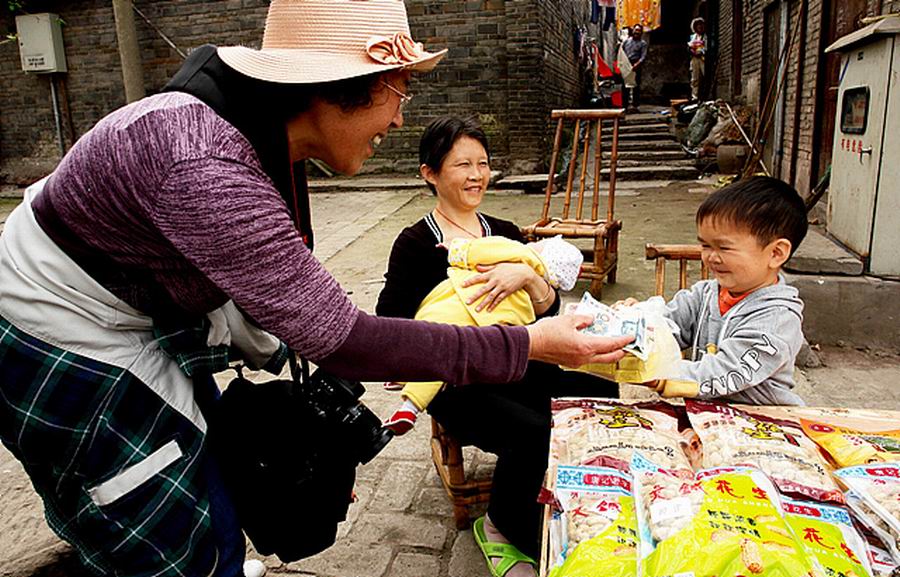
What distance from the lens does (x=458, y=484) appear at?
7.47 feet

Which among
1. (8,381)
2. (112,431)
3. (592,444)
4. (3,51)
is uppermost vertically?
(3,51)

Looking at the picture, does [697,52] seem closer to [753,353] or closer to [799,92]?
[799,92]

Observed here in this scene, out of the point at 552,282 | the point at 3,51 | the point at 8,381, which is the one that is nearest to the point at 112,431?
the point at 8,381

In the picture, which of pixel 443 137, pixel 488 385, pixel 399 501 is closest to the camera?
pixel 488 385

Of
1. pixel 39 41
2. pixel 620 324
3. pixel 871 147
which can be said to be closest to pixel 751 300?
pixel 620 324

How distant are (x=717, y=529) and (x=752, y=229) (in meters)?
1.03

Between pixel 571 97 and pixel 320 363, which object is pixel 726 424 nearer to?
pixel 320 363

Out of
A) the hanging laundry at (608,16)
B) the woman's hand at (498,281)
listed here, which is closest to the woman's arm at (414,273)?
the woman's hand at (498,281)

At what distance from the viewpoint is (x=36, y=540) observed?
243cm

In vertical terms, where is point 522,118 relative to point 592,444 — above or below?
above

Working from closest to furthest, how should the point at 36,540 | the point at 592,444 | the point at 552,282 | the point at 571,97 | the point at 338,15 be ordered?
the point at 338,15 → the point at 592,444 → the point at 552,282 → the point at 36,540 → the point at 571,97

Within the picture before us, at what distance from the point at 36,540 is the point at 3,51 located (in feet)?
44.2

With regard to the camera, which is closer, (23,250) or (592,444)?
(23,250)

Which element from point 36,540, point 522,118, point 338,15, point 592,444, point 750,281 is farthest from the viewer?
point 522,118
